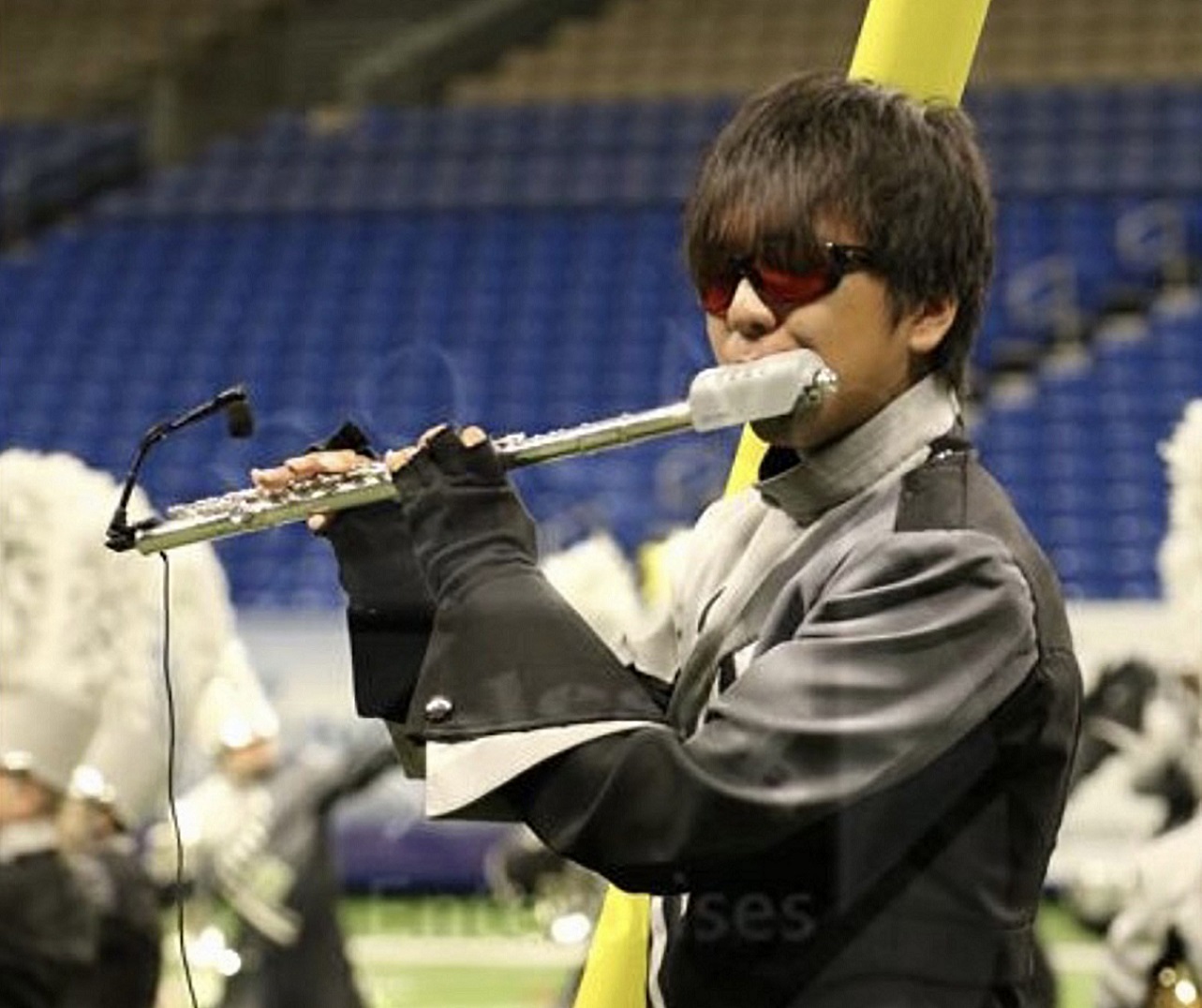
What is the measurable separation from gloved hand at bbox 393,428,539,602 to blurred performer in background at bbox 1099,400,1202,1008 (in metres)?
0.68

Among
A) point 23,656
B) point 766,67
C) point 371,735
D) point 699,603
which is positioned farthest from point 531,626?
point 766,67

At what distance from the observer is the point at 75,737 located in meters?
1.16

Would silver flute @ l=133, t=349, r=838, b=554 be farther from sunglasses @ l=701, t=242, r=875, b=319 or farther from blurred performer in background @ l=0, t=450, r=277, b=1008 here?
blurred performer in background @ l=0, t=450, r=277, b=1008

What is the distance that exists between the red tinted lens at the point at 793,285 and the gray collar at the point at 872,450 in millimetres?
36

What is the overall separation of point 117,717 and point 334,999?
326 millimetres

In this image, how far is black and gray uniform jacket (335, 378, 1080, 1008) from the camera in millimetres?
608

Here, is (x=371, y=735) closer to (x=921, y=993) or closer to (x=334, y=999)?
(x=334, y=999)

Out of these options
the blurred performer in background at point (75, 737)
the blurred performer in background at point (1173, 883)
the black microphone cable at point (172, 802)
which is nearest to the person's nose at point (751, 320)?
the black microphone cable at point (172, 802)

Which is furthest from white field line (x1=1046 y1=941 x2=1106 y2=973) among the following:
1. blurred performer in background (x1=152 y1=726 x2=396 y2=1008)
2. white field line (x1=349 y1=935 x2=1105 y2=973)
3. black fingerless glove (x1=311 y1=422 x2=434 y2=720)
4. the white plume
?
black fingerless glove (x1=311 y1=422 x2=434 y2=720)

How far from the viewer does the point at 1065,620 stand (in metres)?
0.65

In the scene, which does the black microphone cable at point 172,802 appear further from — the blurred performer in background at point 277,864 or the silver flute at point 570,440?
the silver flute at point 570,440

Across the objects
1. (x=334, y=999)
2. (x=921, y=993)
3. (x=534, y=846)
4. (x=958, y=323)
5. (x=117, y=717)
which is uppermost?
(x=958, y=323)

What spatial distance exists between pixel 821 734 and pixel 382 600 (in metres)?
0.14

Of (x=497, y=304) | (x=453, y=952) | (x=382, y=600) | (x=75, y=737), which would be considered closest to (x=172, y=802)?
(x=75, y=737)
